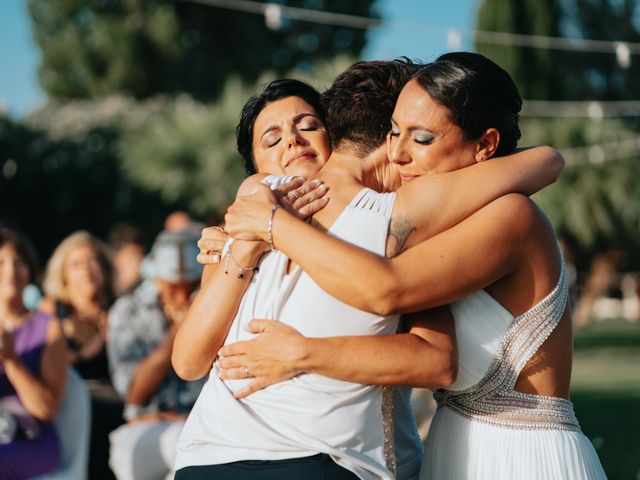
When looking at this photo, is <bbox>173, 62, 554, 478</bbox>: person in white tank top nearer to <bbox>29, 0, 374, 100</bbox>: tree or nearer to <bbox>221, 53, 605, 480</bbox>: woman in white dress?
<bbox>221, 53, 605, 480</bbox>: woman in white dress

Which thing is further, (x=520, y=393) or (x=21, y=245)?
(x=21, y=245)

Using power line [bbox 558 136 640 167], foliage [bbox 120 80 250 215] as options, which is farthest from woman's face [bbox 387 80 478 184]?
power line [bbox 558 136 640 167]

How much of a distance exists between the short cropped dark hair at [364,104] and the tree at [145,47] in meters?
37.5

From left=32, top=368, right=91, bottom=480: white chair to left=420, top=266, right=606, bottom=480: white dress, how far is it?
3.33 metres

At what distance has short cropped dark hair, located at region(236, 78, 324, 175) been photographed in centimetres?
311

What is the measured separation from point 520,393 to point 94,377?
4.71 metres

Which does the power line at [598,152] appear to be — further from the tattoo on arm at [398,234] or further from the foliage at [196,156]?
the tattoo on arm at [398,234]

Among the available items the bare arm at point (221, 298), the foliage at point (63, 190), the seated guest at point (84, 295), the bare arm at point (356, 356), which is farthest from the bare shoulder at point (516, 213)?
the foliage at point (63, 190)

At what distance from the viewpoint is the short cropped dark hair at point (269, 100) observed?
3111mm

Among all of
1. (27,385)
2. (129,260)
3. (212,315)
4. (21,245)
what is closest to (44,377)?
(27,385)

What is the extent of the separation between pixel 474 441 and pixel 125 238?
7.60m

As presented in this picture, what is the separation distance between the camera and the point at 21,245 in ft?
19.5

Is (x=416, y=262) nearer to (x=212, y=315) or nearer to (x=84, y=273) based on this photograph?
(x=212, y=315)

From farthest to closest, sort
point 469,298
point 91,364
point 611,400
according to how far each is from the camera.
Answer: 1. point 611,400
2. point 91,364
3. point 469,298
